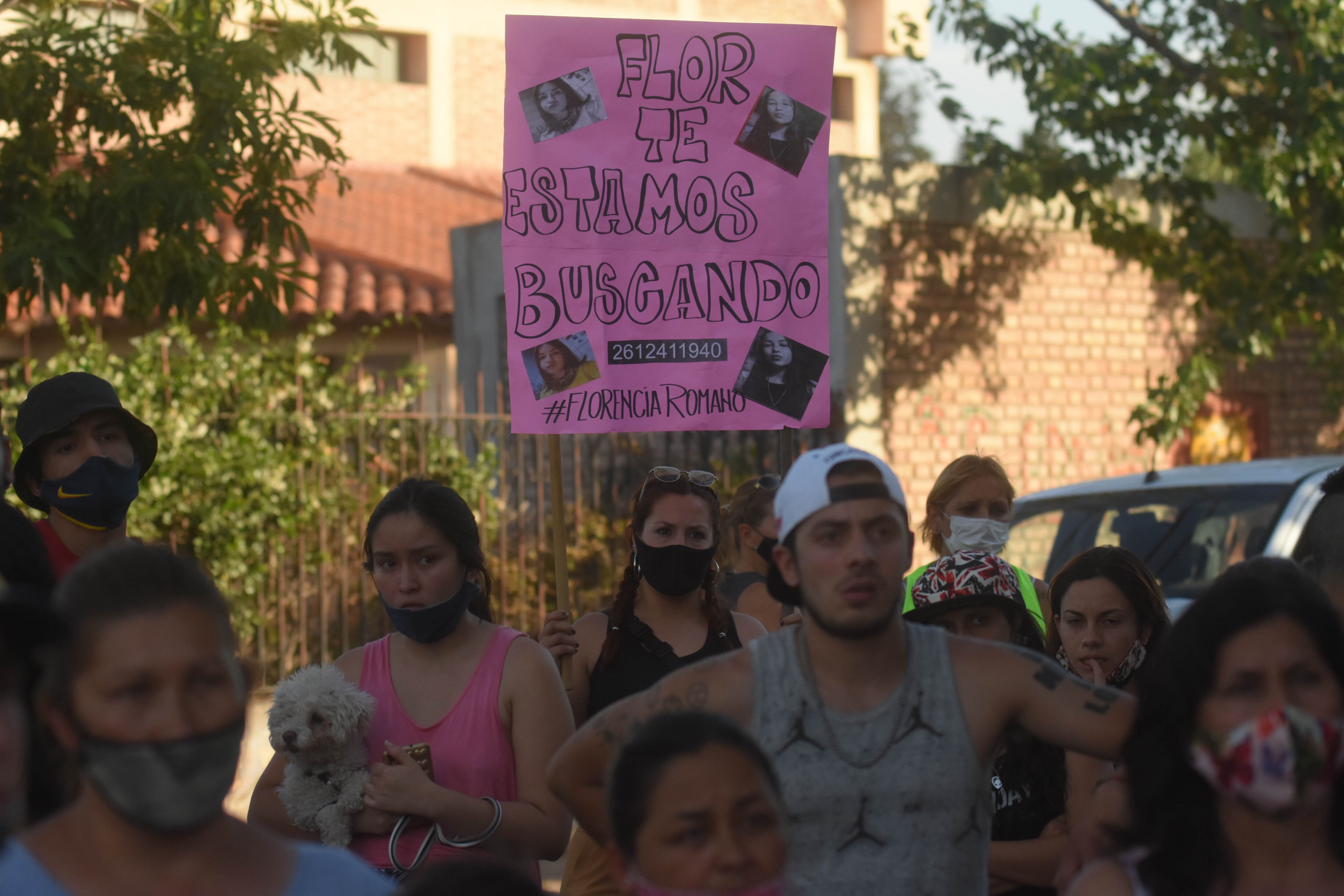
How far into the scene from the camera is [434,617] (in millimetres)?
3783

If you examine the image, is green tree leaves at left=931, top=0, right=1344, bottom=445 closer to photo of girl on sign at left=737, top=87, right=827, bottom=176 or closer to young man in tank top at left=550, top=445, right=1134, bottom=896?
photo of girl on sign at left=737, top=87, right=827, bottom=176

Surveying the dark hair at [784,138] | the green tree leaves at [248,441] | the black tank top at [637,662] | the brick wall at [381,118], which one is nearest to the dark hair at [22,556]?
the black tank top at [637,662]

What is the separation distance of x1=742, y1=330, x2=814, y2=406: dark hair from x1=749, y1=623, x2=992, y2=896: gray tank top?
222 centimetres

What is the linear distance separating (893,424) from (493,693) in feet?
28.2

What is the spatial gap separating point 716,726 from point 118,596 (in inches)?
39.7

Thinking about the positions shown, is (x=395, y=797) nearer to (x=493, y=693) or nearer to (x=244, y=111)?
(x=493, y=693)

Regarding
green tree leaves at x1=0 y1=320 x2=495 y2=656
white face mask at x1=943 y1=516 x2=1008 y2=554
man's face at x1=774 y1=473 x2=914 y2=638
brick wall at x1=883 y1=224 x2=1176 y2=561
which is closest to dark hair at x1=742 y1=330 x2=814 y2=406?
white face mask at x1=943 y1=516 x2=1008 y2=554

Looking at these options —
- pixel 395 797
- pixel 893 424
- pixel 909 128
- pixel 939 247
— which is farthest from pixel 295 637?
pixel 909 128

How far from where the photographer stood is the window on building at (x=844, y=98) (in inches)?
1101

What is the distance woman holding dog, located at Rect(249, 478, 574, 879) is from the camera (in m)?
3.55

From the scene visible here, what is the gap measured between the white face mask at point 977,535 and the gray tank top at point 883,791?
8.65 feet

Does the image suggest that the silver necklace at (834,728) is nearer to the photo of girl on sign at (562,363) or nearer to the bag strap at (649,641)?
the bag strap at (649,641)

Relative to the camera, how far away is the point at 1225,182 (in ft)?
46.6

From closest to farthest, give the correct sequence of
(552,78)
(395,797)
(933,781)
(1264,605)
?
(1264,605) → (933,781) → (395,797) → (552,78)
